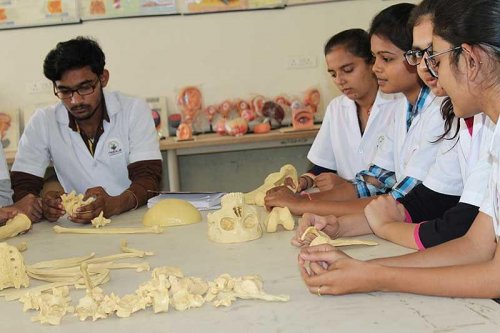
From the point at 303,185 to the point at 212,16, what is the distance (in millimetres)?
2581

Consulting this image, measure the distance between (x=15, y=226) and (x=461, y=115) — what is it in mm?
1584

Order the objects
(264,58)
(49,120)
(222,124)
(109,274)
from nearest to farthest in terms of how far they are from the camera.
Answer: (109,274) < (49,120) < (222,124) < (264,58)

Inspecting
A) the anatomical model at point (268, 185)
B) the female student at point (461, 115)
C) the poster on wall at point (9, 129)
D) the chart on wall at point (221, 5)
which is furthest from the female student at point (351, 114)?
the poster on wall at point (9, 129)

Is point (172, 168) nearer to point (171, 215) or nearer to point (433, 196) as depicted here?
point (171, 215)

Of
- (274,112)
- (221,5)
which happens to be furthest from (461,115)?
(221,5)

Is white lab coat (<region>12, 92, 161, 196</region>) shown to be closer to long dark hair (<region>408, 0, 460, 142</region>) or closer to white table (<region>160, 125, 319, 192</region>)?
white table (<region>160, 125, 319, 192</region>)

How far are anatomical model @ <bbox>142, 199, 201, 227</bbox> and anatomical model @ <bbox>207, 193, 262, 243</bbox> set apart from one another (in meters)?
0.27

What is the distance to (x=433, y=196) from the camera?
204cm

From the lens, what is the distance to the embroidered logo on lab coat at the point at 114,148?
3.18m

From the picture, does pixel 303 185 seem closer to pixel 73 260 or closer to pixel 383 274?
pixel 73 260

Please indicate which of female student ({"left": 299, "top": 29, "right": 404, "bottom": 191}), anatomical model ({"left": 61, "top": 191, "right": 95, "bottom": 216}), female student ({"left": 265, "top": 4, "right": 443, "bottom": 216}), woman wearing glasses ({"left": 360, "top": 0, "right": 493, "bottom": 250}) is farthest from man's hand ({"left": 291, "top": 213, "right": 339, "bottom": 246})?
anatomical model ({"left": 61, "top": 191, "right": 95, "bottom": 216})

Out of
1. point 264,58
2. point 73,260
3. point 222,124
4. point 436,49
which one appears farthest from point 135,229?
point 264,58

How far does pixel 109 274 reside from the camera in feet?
5.71

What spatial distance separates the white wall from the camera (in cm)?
499
